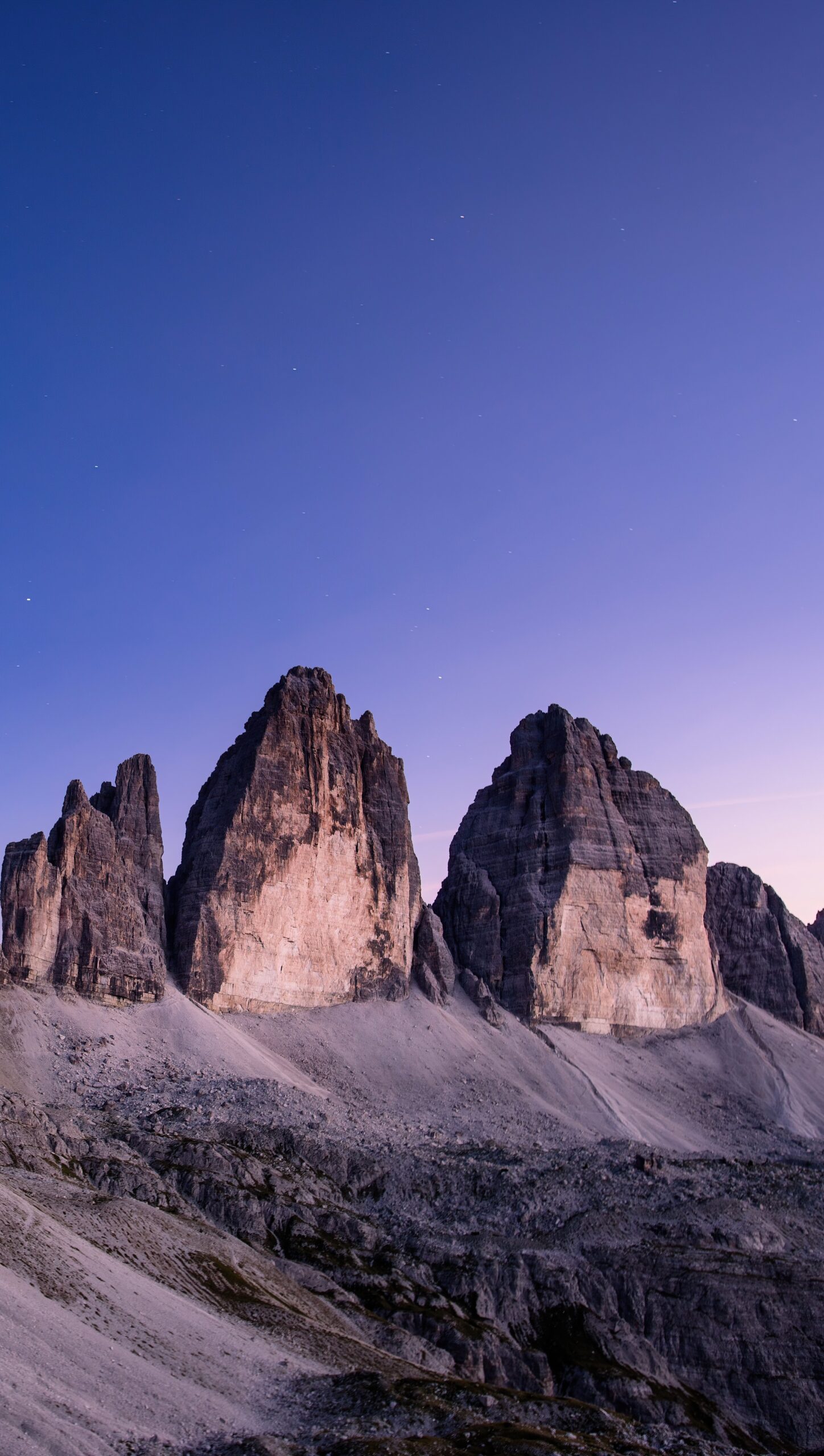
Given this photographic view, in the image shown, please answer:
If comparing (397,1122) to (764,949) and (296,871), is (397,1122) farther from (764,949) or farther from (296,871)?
(764,949)

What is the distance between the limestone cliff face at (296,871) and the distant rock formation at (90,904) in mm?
5257

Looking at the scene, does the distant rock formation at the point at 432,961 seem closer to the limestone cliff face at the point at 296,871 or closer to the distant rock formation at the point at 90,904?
the limestone cliff face at the point at 296,871

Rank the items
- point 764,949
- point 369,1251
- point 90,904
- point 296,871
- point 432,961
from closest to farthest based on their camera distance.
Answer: point 369,1251, point 90,904, point 296,871, point 432,961, point 764,949

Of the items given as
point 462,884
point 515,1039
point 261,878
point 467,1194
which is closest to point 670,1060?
point 515,1039

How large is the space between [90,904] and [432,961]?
144 feet

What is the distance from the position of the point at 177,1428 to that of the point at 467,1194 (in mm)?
43475

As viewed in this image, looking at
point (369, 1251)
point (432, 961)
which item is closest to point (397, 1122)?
point (369, 1251)

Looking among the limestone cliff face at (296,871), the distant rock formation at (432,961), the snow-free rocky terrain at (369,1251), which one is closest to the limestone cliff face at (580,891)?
the distant rock formation at (432,961)

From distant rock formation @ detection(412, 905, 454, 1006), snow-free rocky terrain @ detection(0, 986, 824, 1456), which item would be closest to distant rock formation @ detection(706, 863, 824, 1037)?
snow-free rocky terrain @ detection(0, 986, 824, 1456)

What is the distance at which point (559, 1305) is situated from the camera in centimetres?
6341

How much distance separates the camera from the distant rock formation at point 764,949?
148 metres

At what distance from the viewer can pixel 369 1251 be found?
64.9m

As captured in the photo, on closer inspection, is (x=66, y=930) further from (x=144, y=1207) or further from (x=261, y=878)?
(x=144, y=1207)

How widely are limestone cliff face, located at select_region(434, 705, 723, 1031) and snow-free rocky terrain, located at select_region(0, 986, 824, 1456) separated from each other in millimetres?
20107
